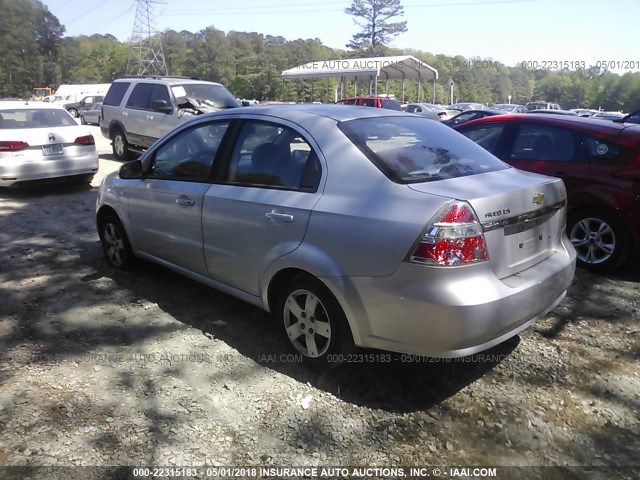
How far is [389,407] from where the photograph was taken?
2.97 metres

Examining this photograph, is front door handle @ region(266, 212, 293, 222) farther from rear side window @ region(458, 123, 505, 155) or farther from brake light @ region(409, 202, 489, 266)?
rear side window @ region(458, 123, 505, 155)

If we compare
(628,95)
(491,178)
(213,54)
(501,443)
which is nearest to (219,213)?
(491,178)

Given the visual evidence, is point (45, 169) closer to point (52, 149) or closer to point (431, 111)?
point (52, 149)

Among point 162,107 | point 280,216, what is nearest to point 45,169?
point 162,107

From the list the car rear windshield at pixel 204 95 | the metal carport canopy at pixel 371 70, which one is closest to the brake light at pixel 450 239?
the car rear windshield at pixel 204 95

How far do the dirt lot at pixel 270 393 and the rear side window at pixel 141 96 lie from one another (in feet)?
25.4

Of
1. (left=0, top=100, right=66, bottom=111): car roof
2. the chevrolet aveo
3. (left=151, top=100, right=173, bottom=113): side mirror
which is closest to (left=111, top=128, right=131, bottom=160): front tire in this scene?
(left=151, top=100, right=173, bottom=113): side mirror

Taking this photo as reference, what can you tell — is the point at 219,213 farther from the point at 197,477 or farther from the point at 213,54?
the point at 213,54

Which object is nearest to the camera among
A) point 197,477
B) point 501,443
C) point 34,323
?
point 197,477

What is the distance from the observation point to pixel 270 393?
3.11 m

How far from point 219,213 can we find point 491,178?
6.18ft

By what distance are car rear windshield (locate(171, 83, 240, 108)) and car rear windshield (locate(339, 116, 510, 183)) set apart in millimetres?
7735

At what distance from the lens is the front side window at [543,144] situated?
5227mm

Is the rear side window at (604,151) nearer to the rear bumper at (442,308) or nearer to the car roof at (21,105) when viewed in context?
the rear bumper at (442,308)
